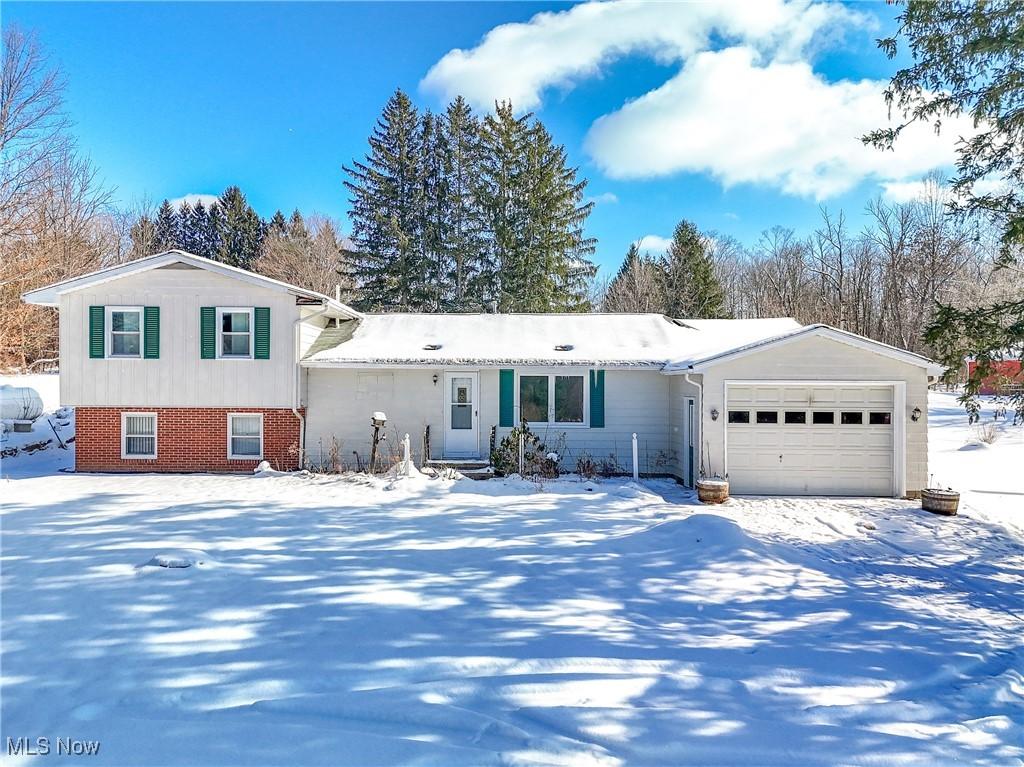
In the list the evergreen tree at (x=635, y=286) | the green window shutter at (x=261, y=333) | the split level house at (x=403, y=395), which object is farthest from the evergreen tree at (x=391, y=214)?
the green window shutter at (x=261, y=333)

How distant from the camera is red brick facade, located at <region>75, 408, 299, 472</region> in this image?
12273 millimetres

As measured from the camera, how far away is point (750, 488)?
35.4 ft

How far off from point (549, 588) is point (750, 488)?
22.2 ft

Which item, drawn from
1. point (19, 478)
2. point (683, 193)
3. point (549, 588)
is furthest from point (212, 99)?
point (683, 193)

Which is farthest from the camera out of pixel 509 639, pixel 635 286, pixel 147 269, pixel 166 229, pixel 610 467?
pixel 166 229

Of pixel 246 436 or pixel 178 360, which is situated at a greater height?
pixel 178 360

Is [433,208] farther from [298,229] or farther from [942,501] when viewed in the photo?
[942,501]

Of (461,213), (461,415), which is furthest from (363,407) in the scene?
(461,213)

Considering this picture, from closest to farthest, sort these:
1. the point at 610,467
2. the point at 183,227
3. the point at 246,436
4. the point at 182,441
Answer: the point at 610,467
the point at 182,441
the point at 246,436
the point at 183,227

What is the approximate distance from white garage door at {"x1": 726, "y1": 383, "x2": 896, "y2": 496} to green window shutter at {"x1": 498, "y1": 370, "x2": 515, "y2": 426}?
4724 millimetres

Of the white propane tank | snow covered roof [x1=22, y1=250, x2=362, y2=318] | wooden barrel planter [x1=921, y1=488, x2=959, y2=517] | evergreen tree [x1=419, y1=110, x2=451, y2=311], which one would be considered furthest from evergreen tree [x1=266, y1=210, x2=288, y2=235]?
wooden barrel planter [x1=921, y1=488, x2=959, y2=517]

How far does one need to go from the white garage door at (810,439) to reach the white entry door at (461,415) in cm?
561

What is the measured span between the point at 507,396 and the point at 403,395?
8.16ft

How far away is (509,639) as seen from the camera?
176 inches
